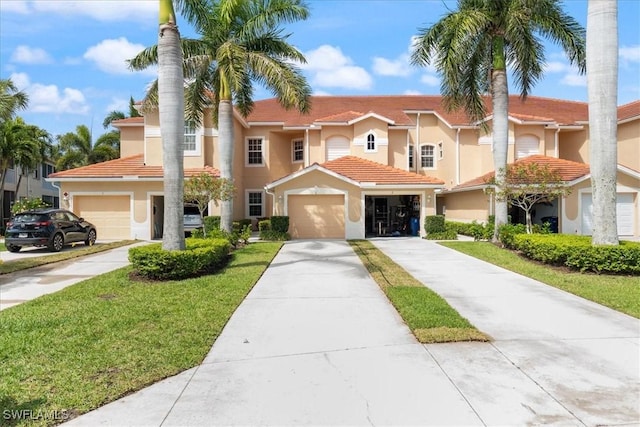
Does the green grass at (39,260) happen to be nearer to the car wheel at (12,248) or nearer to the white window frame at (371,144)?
the car wheel at (12,248)

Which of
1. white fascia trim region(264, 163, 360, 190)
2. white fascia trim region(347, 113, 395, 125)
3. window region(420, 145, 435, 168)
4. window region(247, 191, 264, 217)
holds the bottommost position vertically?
window region(247, 191, 264, 217)

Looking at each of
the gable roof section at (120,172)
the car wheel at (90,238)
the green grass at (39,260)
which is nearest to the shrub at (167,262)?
the green grass at (39,260)

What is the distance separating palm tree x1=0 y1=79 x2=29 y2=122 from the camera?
63.6ft

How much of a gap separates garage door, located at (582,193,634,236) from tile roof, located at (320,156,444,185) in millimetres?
7130

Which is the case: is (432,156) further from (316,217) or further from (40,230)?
(40,230)

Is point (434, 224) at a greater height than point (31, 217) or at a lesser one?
lesser

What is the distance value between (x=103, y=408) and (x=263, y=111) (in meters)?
25.5

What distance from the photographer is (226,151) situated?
→ 16.1 m

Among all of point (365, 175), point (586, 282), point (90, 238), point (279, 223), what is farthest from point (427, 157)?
point (90, 238)

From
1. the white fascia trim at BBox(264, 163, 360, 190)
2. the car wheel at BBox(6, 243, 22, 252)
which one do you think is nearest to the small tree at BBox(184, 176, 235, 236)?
the white fascia trim at BBox(264, 163, 360, 190)

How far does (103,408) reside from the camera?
3.74 metres

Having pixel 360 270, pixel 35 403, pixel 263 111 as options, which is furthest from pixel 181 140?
pixel 263 111

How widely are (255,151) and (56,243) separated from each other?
1260cm

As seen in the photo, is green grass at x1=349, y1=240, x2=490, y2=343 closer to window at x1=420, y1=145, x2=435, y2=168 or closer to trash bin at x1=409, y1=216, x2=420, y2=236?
trash bin at x1=409, y1=216, x2=420, y2=236
